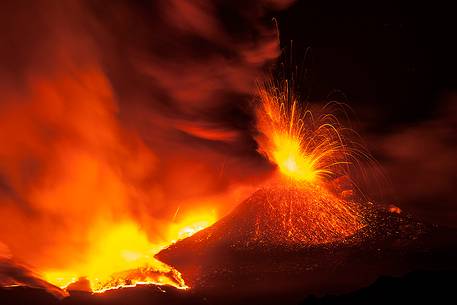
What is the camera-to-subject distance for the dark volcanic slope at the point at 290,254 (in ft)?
58.2

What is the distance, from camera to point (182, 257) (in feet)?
67.2

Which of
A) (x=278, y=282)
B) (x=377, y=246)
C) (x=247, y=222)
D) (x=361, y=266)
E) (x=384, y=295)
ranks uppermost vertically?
(x=247, y=222)

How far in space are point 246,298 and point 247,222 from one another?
9600 mm

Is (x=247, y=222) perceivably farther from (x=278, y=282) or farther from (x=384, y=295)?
(x=384, y=295)

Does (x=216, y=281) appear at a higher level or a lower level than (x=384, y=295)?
higher

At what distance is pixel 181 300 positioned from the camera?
15.5 metres

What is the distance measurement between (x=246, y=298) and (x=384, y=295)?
14.9 ft

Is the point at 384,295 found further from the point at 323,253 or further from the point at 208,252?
the point at 208,252

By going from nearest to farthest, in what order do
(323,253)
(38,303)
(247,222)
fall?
1. (38,303)
2. (323,253)
3. (247,222)

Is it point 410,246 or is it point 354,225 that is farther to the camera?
point 354,225

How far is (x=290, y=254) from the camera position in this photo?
2197cm

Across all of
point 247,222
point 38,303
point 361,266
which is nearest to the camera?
point 38,303

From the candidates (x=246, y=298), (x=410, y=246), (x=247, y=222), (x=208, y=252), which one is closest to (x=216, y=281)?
(x=246, y=298)

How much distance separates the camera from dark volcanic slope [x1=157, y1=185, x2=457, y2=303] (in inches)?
699
